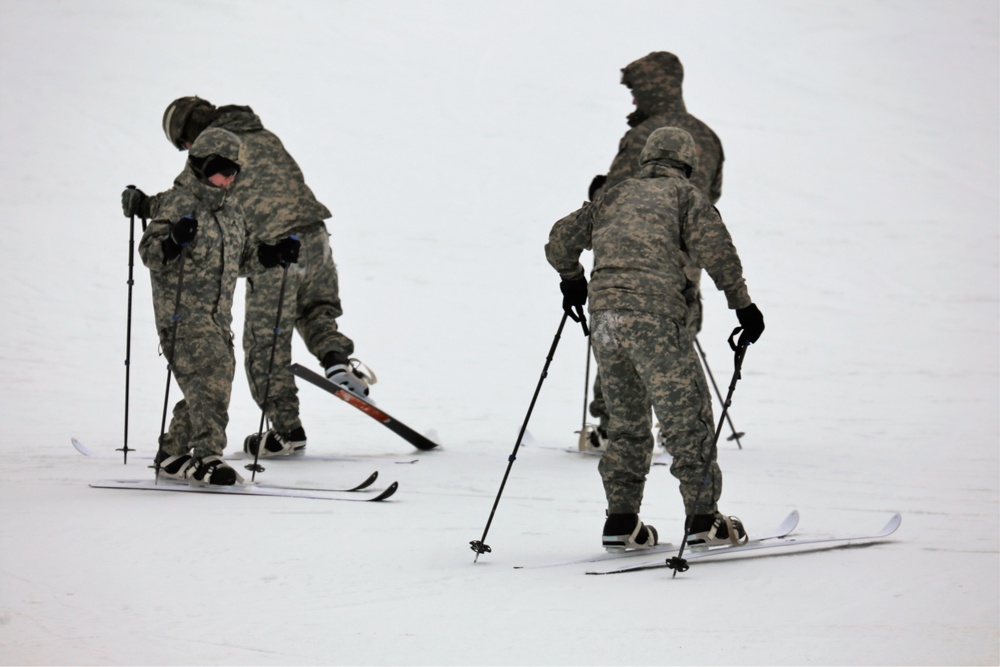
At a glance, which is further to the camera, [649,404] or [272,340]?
[272,340]

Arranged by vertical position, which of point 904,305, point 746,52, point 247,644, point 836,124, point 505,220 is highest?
point 746,52

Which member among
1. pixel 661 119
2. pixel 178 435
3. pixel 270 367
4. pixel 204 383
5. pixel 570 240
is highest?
pixel 661 119

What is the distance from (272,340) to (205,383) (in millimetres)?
1475

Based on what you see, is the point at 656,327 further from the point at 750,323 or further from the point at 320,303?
the point at 320,303

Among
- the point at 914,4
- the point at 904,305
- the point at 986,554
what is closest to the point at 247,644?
the point at 986,554

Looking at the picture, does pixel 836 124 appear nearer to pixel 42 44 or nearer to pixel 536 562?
pixel 42 44

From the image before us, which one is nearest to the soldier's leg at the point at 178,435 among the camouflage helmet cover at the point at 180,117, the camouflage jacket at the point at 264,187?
the camouflage jacket at the point at 264,187

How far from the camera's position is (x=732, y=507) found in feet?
23.7

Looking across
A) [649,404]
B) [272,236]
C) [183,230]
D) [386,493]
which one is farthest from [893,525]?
[272,236]

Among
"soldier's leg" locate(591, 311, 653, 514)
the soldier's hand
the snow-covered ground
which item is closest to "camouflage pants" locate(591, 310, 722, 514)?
"soldier's leg" locate(591, 311, 653, 514)

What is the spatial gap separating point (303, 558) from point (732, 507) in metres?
2.44

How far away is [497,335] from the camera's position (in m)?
14.1

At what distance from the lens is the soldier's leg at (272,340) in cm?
859

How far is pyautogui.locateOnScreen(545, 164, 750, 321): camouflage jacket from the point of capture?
18.7ft
